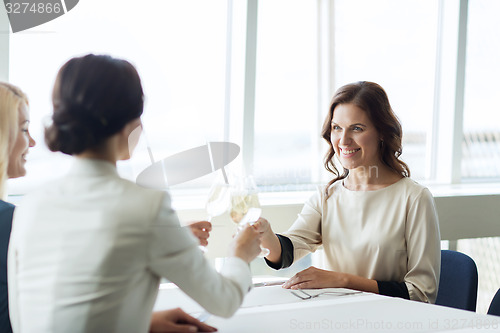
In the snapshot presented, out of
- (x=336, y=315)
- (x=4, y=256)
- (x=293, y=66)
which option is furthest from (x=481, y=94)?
(x=4, y=256)

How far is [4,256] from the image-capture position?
1.40 metres

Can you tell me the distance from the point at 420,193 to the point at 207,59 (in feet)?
5.15

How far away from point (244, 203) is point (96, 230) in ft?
2.05

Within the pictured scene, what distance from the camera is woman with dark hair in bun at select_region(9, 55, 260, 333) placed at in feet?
2.87

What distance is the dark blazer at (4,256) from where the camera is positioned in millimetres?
1396

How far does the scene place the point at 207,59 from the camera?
3098mm

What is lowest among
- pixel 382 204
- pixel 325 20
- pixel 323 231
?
pixel 323 231

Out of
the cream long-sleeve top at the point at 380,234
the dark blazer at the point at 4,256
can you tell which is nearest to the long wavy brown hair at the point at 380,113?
the cream long-sleeve top at the point at 380,234

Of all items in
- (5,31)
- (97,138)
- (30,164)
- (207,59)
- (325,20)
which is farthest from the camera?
(325,20)

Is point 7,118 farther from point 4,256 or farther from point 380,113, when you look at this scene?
point 380,113

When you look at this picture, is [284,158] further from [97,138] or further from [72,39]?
[97,138]

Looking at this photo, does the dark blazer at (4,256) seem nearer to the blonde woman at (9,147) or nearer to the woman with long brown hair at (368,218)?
the blonde woman at (9,147)

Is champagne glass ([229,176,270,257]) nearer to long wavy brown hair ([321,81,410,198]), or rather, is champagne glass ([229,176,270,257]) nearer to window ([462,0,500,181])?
long wavy brown hair ([321,81,410,198])

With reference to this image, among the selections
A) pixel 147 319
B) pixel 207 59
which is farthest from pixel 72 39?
pixel 147 319
